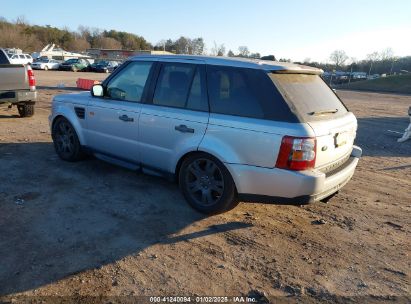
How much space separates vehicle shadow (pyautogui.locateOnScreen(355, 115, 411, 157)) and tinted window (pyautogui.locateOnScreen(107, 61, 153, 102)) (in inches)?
216

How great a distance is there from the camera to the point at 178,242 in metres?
3.81

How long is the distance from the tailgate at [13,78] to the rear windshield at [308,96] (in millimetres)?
7519

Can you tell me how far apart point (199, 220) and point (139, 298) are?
1.50m

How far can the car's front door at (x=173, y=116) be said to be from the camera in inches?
168

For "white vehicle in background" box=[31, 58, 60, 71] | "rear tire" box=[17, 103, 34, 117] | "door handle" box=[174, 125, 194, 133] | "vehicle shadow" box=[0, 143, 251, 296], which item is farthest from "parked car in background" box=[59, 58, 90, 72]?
"door handle" box=[174, 125, 194, 133]

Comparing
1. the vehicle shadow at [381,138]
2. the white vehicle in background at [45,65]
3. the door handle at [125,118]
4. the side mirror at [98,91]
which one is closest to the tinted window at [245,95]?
the door handle at [125,118]

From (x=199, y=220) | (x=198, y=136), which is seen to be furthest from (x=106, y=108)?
(x=199, y=220)

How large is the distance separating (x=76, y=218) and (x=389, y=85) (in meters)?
46.9

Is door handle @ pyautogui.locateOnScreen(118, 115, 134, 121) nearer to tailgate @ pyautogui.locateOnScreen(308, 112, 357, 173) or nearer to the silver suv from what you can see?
the silver suv

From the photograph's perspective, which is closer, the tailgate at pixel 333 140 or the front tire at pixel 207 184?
the tailgate at pixel 333 140

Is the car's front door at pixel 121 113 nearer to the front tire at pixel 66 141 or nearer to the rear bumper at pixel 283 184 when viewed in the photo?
the front tire at pixel 66 141

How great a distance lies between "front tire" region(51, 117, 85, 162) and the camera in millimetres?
5906

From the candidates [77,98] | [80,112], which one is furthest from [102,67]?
[80,112]

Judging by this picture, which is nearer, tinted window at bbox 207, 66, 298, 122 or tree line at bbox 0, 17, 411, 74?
tinted window at bbox 207, 66, 298, 122
